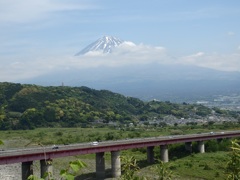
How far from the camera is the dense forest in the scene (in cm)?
11788

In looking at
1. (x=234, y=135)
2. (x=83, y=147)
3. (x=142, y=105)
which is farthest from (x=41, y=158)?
(x=142, y=105)

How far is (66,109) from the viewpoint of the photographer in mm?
129500

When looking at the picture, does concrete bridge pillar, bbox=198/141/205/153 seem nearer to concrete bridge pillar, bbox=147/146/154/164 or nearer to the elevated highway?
the elevated highway

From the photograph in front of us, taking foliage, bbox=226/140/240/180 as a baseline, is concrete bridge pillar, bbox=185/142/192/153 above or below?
below

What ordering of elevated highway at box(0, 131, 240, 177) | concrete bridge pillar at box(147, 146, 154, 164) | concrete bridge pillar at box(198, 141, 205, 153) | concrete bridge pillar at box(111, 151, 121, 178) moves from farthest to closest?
concrete bridge pillar at box(198, 141, 205, 153)
concrete bridge pillar at box(147, 146, 154, 164)
concrete bridge pillar at box(111, 151, 121, 178)
elevated highway at box(0, 131, 240, 177)

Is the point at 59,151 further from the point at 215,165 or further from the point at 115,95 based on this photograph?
the point at 115,95

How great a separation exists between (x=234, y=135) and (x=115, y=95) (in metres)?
122

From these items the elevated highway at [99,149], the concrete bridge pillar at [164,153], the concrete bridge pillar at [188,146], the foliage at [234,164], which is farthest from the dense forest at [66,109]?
the foliage at [234,164]

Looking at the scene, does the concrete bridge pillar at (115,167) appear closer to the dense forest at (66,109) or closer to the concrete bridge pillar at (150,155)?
the concrete bridge pillar at (150,155)

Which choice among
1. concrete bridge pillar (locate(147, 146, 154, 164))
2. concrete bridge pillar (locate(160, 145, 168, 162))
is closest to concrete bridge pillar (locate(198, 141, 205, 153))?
concrete bridge pillar (locate(160, 145, 168, 162))

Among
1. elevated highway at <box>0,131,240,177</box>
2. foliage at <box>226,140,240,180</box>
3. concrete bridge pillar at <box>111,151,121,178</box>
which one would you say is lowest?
concrete bridge pillar at <box>111,151,121,178</box>

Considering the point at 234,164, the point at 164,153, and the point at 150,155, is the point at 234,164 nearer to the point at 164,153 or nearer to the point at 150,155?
the point at 150,155

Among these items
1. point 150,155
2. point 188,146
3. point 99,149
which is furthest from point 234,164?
point 188,146

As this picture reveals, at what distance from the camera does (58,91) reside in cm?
15212
